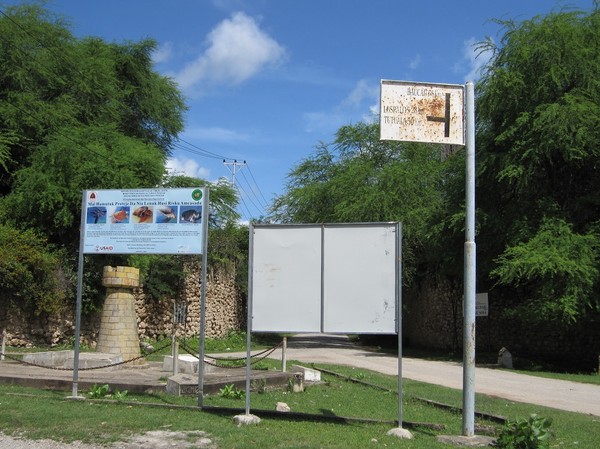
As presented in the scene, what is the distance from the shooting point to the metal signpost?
10953mm

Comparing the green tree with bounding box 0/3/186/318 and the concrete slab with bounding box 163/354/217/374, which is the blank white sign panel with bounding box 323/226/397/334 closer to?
the concrete slab with bounding box 163/354/217/374

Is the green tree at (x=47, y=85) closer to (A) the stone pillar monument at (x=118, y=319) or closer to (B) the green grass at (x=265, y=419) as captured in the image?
(A) the stone pillar monument at (x=118, y=319)

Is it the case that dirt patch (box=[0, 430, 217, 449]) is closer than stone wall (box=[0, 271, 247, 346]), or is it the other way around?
dirt patch (box=[0, 430, 217, 449])

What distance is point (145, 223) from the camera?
1117cm

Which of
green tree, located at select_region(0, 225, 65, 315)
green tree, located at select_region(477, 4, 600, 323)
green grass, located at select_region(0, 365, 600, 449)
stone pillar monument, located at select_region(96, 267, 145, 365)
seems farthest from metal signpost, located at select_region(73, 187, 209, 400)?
green tree, located at select_region(477, 4, 600, 323)

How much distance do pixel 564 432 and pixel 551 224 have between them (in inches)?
566

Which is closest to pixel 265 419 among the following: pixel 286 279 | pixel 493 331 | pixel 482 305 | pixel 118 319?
pixel 286 279

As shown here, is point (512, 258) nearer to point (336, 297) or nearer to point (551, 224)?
point (551, 224)

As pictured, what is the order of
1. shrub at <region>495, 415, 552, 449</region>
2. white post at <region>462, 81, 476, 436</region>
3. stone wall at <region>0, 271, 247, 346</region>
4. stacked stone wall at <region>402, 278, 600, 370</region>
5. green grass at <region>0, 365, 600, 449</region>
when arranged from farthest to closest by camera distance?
stacked stone wall at <region>402, 278, 600, 370</region>
stone wall at <region>0, 271, 247, 346</region>
white post at <region>462, 81, 476, 436</region>
green grass at <region>0, 365, 600, 449</region>
shrub at <region>495, 415, 552, 449</region>

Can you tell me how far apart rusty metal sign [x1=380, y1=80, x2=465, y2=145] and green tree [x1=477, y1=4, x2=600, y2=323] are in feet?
43.2

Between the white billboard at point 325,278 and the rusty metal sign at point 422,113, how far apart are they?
52.1 inches

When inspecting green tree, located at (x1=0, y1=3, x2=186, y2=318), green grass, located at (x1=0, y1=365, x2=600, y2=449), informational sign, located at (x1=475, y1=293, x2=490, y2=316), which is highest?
green tree, located at (x1=0, y1=3, x2=186, y2=318)

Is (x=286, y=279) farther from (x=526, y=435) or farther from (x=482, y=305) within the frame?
(x=482, y=305)

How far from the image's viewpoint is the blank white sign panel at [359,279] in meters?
8.87
